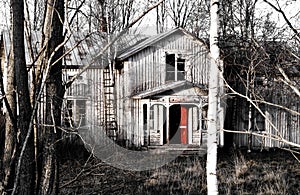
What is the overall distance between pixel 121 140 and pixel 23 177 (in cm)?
1442

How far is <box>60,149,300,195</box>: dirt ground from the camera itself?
10.6 meters

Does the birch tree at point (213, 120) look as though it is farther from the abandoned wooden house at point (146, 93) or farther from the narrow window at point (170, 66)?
the narrow window at point (170, 66)

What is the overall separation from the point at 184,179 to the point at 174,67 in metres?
8.88

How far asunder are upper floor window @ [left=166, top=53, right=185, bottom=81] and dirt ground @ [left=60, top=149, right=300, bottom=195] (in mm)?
4944

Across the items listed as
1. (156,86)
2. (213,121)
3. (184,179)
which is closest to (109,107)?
(156,86)

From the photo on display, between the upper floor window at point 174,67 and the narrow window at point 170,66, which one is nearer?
the upper floor window at point 174,67

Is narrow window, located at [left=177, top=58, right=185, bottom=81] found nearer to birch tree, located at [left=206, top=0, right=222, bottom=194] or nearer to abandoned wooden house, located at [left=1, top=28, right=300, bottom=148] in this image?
abandoned wooden house, located at [left=1, top=28, right=300, bottom=148]

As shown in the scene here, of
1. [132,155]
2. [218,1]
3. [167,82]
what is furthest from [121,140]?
[218,1]

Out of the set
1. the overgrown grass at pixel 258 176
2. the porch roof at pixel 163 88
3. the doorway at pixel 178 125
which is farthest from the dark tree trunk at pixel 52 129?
the doorway at pixel 178 125

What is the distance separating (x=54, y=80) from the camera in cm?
646

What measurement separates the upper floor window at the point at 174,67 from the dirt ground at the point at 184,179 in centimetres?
Result: 494

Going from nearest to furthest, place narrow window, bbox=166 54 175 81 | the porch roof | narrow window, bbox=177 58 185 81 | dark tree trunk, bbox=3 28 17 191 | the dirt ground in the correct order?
1. dark tree trunk, bbox=3 28 17 191
2. the dirt ground
3. the porch roof
4. narrow window, bbox=177 58 185 81
5. narrow window, bbox=166 54 175 81

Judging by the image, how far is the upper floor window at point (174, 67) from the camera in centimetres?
2012

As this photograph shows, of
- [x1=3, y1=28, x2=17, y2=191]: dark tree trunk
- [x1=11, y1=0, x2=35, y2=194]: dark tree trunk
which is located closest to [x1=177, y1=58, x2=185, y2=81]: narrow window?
[x1=3, y1=28, x2=17, y2=191]: dark tree trunk
